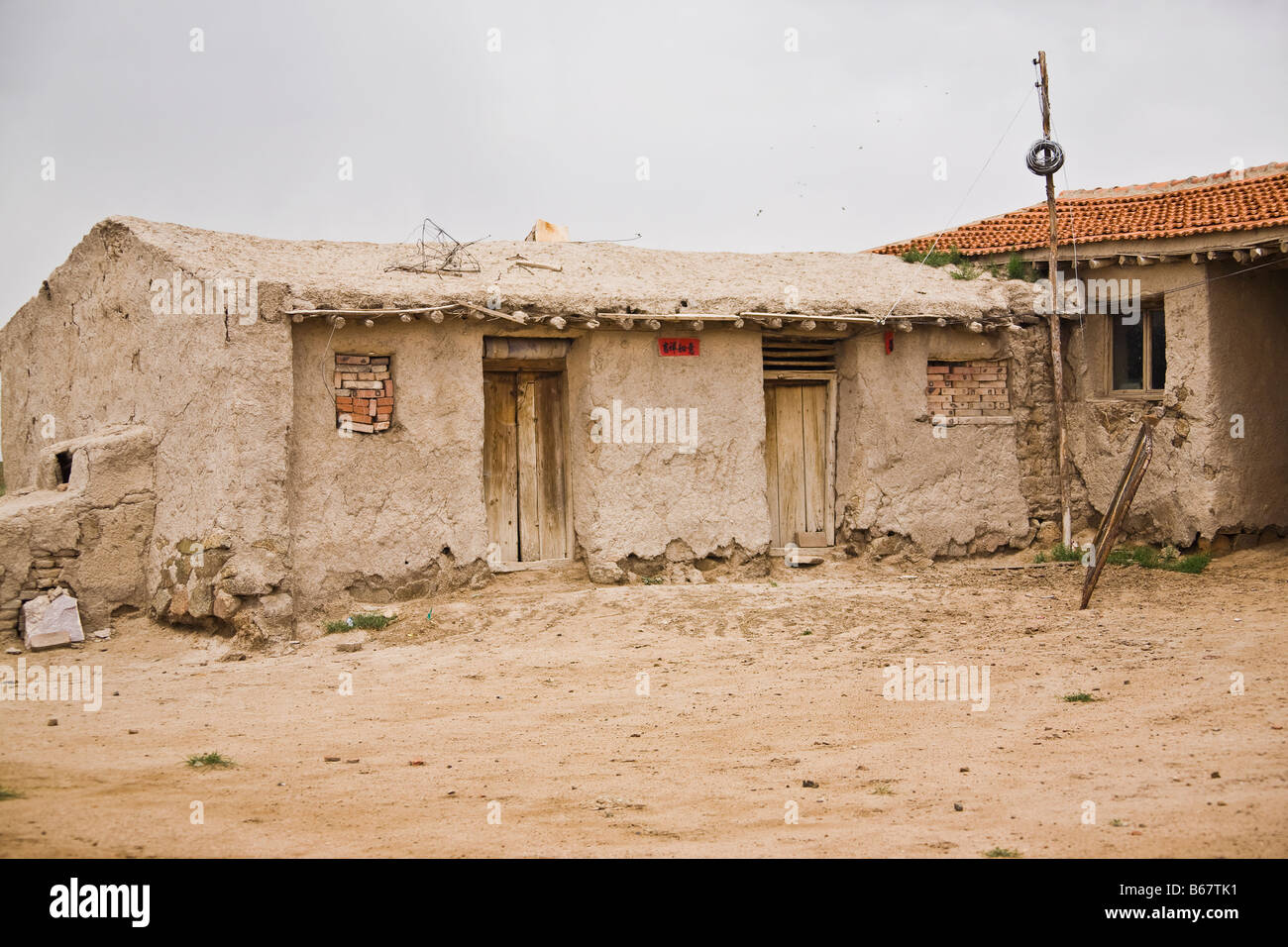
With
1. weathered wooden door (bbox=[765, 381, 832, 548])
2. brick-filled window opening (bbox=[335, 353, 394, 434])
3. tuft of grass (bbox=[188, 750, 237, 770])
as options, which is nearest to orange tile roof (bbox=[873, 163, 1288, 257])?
weathered wooden door (bbox=[765, 381, 832, 548])

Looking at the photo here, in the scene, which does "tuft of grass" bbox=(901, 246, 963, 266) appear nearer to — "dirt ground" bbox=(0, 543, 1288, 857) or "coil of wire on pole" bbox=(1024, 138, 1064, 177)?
"coil of wire on pole" bbox=(1024, 138, 1064, 177)

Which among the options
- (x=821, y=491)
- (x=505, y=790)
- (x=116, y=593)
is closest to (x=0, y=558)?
(x=116, y=593)

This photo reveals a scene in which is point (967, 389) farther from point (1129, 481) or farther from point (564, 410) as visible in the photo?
point (564, 410)

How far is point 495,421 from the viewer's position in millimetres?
11625

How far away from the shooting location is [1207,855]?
4.28 m

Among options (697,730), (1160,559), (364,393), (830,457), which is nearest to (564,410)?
(364,393)

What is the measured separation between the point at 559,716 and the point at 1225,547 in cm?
795

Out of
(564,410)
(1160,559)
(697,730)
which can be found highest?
(564,410)

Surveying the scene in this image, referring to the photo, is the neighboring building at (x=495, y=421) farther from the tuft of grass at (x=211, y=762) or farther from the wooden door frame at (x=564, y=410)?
the tuft of grass at (x=211, y=762)

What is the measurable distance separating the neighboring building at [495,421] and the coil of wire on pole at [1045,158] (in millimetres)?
1289

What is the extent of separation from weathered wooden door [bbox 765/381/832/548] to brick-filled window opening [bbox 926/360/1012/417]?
1.17 metres

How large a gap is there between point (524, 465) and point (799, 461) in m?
3.01

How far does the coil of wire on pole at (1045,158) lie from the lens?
12.4 meters

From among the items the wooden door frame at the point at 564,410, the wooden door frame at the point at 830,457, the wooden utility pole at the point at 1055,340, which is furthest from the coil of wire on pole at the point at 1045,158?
the wooden door frame at the point at 564,410
